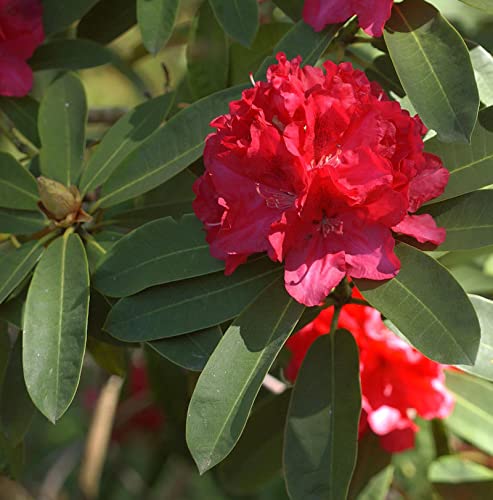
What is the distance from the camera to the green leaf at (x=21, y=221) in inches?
46.5

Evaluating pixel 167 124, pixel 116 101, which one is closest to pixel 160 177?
pixel 167 124

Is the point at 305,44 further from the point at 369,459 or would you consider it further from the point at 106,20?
the point at 369,459

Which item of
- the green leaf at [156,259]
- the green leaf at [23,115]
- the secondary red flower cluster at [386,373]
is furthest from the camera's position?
the green leaf at [23,115]

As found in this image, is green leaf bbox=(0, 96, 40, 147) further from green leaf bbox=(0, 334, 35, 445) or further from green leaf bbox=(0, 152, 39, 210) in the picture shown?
green leaf bbox=(0, 334, 35, 445)

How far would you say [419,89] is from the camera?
1.02 metres

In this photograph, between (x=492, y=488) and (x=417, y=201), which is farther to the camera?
(x=492, y=488)

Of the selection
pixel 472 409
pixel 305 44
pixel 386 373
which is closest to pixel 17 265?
pixel 305 44

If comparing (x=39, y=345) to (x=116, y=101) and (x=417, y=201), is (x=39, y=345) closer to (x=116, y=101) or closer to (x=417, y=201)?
(x=417, y=201)

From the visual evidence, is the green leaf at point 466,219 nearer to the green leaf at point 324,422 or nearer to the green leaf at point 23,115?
the green leaf at point 324,422

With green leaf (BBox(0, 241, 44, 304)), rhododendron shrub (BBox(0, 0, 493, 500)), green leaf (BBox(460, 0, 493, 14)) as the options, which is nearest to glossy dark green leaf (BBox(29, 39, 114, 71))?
rhododendron shrub (BBox(0, 0, 493, 500))

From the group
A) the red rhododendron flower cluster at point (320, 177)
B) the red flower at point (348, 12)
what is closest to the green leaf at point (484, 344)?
the red rhododendron flower cluster at point (320, 177)

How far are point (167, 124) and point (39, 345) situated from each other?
13.0 inches

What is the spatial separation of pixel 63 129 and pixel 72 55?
190mm

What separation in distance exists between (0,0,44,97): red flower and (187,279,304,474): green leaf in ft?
1.83
